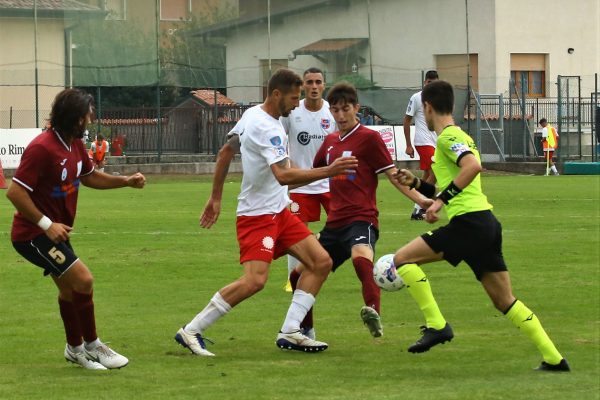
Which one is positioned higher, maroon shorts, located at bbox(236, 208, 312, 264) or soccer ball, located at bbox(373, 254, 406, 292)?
maroon shorts, located at bbox(236, 208, 312, 264)

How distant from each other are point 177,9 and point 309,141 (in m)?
34.4

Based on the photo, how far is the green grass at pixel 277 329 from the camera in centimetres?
795

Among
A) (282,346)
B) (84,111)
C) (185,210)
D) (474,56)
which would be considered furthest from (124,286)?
(474,56)

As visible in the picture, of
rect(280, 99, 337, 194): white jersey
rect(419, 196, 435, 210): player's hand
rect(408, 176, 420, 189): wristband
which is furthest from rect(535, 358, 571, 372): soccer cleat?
rect(280, 99, 337, 194): white jersey

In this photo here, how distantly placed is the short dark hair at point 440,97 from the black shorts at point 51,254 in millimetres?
2594

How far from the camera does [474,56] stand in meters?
56.5

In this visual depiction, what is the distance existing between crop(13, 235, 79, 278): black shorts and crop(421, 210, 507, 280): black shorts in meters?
2.39

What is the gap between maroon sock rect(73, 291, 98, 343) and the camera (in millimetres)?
8586

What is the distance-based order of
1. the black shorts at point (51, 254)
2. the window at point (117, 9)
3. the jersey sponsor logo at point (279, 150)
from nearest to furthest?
the black shorts at point (51, 254) → the jersey sponsor logo at point (279, 150) → the window at point (117, 9)

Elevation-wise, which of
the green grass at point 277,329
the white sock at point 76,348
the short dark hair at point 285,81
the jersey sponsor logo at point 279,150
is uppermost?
the short dark hair at point 285,81

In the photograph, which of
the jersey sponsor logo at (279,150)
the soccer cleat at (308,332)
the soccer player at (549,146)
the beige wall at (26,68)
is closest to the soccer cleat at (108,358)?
the soccer cleat at (308,332)

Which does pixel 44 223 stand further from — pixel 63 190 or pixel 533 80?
pixel 533 80

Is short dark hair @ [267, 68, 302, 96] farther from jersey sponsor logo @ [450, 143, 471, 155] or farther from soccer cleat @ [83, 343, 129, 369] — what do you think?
soccer cleat @ [83, 343, 129, 369]

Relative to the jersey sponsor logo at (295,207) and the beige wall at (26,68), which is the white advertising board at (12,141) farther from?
the jersey sponsor logo at (295,207)
